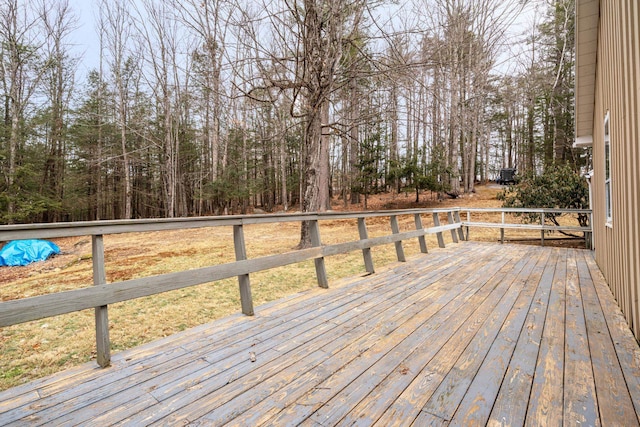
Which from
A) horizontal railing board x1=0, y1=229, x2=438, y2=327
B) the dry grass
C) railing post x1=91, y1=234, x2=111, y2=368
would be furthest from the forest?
railing post x1=91, y1=234, x2=111, y2=368

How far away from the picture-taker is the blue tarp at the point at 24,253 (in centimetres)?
862

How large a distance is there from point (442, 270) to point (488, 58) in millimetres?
12509

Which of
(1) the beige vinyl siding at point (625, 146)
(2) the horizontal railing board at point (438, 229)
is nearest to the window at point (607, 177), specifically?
(1) the beige vinyl siding at point (625, 146)

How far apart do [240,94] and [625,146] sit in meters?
8.28

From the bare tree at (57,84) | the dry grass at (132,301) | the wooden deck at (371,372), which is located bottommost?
the dry grass at (132,301)

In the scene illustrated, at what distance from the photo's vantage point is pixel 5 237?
5.13 ft

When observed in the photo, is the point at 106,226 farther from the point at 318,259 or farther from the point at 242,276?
the point at 318,259

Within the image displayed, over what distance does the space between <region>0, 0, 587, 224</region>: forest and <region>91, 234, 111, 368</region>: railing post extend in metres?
4.06

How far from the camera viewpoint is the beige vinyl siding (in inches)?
89.0

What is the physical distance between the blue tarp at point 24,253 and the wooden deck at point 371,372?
9.67m

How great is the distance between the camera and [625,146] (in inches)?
104

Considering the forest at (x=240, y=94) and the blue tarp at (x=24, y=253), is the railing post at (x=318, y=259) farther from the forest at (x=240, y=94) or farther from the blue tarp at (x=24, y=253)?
the blue tarp at (x=24, y=253)

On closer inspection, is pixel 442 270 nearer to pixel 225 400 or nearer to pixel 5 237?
pixel 225 400

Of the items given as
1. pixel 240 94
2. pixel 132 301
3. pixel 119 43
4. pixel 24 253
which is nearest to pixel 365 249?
pixel 132 301
